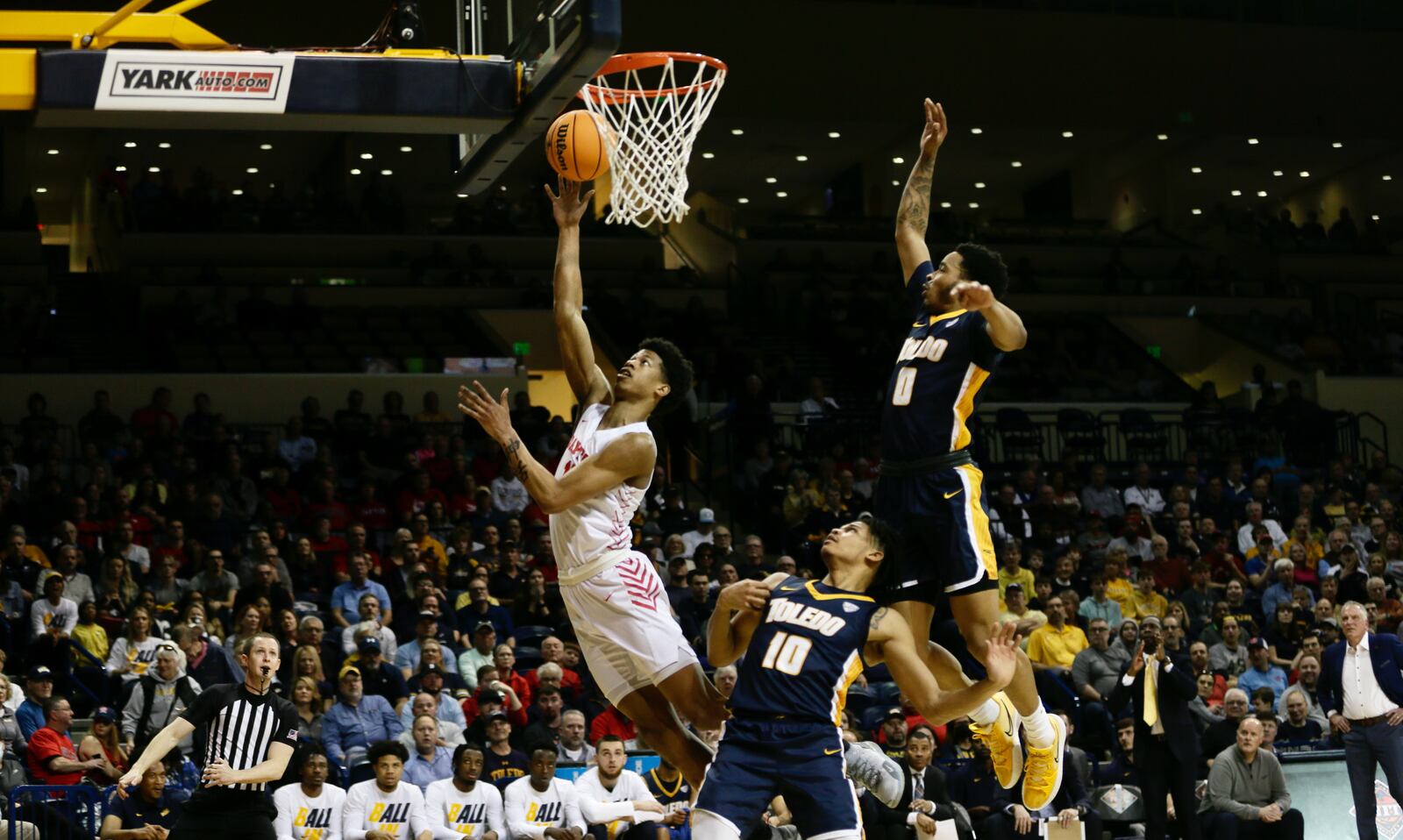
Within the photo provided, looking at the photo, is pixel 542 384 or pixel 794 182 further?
pixel 794 182

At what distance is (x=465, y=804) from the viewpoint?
480 inches

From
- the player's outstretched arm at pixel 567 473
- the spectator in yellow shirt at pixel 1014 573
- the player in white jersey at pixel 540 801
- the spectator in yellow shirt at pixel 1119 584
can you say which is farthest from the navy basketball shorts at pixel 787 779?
the spectator in yellow shirt at pixel 1119 584

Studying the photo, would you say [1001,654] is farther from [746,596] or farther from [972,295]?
[972,295]

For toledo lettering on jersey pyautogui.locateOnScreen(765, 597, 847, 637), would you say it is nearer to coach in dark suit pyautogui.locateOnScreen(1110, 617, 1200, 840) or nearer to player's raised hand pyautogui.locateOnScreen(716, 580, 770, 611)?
player's raised hand pyautogui.locateOnScreen(716, 580, 770, 611)

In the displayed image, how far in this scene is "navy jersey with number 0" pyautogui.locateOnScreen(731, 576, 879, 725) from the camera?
686 cm

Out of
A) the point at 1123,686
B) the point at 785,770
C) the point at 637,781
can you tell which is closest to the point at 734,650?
the point at 785,770

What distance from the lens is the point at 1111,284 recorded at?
29484 millimetres

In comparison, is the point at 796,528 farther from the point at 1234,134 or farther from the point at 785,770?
the point at 1234,134

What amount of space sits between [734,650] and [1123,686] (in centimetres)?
740

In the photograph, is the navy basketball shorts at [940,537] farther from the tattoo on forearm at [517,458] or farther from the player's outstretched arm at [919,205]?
the tattoo on forearm at [517,458]

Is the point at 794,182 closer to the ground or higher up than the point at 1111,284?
higher up

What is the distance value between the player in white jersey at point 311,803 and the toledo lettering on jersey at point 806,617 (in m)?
5.95

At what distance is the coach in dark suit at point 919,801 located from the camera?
1261 cm

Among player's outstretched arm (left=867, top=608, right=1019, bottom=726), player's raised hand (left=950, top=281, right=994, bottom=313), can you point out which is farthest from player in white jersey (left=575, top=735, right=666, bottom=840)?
player's raised hand (left=950, top=281, right=994, bottom=313)
